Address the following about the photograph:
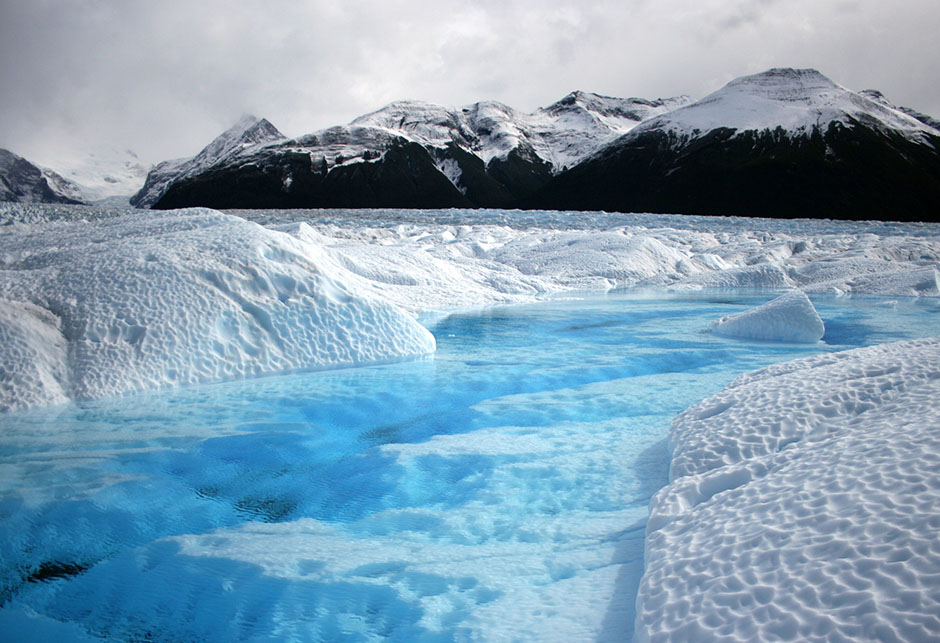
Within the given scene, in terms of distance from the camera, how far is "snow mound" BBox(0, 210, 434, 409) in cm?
462

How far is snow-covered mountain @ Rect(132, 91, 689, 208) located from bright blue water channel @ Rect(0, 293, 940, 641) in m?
88.2

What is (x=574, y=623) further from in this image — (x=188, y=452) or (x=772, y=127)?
(x=772, y=127)

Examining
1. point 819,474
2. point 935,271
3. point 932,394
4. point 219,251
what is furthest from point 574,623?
point 935,271

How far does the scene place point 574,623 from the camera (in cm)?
191

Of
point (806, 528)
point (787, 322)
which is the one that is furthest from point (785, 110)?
point (806, 528)

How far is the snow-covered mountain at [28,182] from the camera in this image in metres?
180

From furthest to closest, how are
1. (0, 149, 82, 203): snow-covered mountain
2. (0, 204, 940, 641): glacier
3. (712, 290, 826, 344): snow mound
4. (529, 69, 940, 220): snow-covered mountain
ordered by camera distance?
(0, 149, 82, 203): snow-covered mountain
(529, 69, 940, 220): snow-covered mountain
(712, 290, 826, 344): snow mound
(0, 204, 940, 641): glacier

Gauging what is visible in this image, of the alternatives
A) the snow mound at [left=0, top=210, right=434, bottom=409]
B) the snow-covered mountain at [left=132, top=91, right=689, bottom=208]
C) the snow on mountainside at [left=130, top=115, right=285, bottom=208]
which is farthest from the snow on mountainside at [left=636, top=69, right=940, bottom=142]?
the snow on mountainside at [left=130, top=115, right=285, bottom=208]

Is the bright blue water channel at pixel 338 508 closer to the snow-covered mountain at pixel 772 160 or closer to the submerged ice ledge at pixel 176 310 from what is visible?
the submerged ice ledge at pixel 176 310

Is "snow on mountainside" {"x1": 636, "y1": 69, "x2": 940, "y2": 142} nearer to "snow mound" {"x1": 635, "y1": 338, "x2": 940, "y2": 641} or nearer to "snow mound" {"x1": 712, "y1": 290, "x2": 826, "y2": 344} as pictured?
"snow mound" {"x1": 712, "y1": 290, "x2": 826, "y2": 344}

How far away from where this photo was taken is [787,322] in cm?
780

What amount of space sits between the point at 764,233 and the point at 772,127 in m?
60.9

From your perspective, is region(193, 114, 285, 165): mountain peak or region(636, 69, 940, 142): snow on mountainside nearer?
region(636, 69, 940, 142): snow on mountainside

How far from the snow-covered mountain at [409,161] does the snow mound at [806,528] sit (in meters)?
90.3
